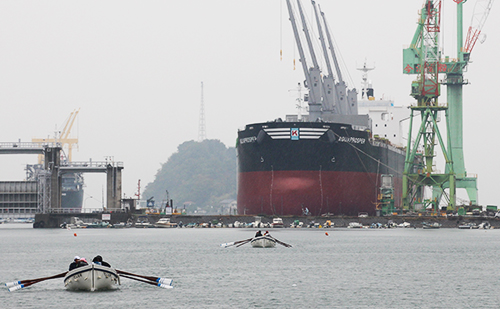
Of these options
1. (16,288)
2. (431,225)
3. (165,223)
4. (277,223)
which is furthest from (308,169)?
(16,288)

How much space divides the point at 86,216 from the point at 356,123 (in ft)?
117

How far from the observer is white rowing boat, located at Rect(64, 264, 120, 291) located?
35.2m

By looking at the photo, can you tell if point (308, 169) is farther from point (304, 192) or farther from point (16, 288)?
point (16, 288)

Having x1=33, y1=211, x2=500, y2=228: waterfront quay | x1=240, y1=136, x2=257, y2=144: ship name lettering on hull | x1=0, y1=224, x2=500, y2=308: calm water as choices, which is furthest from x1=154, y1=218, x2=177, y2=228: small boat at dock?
x1=0, y1=224, x2=500, y2=308: calm water

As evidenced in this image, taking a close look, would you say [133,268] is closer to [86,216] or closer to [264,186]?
[264,186]

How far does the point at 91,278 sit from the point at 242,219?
2269 inches

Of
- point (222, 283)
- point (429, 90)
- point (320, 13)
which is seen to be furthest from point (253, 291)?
point (320, 13)

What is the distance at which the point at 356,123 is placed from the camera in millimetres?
106125

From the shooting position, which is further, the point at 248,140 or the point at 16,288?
the point at 248,140

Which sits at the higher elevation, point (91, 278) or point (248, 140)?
point (248, 140)

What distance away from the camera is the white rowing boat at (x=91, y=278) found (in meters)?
35.2

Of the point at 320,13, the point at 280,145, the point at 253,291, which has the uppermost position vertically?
the point at 320,13

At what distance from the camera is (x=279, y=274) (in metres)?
44.0

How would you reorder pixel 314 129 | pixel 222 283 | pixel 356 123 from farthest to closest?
pixel 356 123 < pixel 314 129 < pixel 222 283
